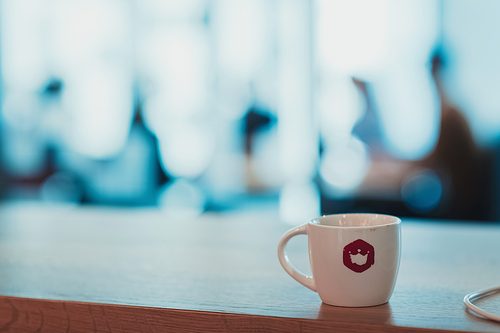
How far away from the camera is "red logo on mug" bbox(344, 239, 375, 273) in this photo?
0.45m

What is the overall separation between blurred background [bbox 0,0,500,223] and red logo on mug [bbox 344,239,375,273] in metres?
1.77

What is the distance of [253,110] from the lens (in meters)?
2.46

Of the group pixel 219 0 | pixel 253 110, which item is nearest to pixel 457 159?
pixel 253 110

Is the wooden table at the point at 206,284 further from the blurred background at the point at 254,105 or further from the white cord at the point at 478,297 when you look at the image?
the blurred background at the point at 254,105

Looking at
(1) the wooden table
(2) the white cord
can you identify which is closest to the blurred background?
(1) the wooden table

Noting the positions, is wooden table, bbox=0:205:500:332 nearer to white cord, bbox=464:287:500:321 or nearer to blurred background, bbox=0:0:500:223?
white cord, bbox=464:287:500:321

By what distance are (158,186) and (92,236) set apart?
5.60 feet

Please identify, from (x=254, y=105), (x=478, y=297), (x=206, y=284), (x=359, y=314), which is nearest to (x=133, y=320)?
(x=206, y=284)

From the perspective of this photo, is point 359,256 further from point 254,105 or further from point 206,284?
point 254,105

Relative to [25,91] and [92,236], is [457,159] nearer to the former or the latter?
[92,236]

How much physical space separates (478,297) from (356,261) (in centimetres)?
15

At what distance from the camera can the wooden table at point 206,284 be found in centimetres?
45

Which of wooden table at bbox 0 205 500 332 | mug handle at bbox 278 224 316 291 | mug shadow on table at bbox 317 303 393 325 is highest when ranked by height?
mug handle at bbox 278 224 316 291

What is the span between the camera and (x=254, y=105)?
8.07ft
